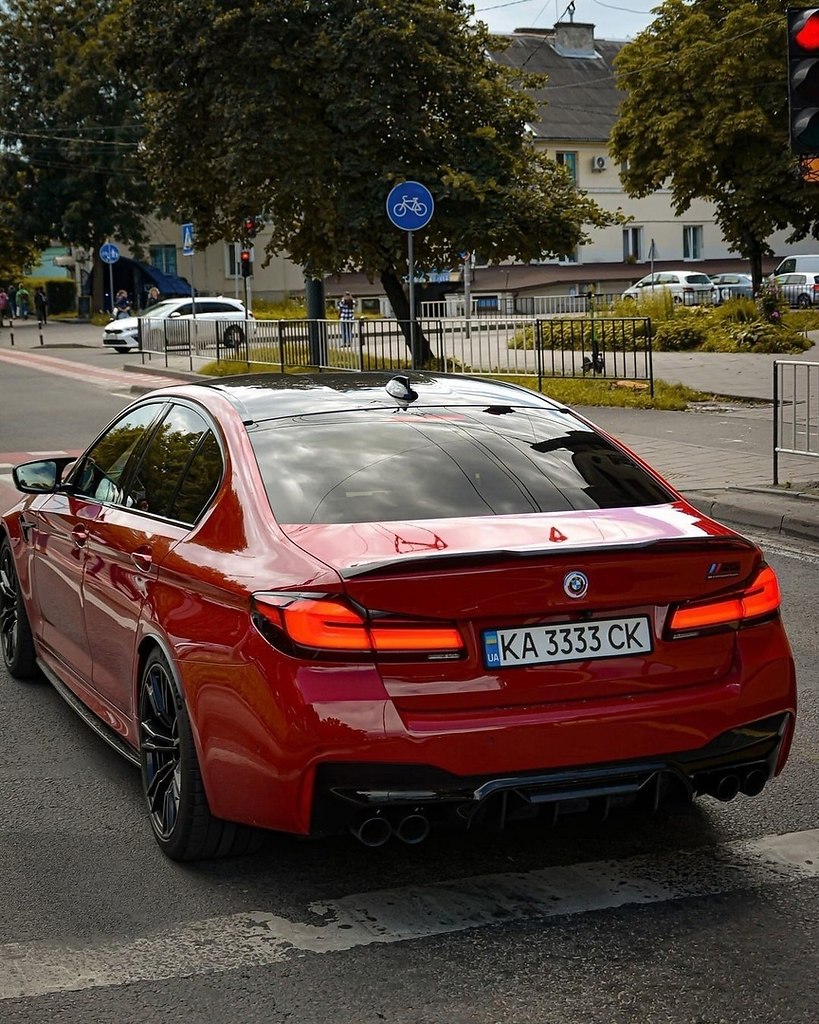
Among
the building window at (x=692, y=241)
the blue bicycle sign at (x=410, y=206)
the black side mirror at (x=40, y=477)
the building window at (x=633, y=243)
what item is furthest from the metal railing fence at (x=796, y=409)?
the building window at (x=692, y=241)

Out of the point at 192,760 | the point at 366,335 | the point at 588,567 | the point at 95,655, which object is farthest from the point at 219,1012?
the point at 366,335

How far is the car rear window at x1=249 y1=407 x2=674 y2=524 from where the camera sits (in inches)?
179

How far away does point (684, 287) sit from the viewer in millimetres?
52219

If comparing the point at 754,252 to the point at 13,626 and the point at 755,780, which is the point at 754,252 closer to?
the point at 13,626

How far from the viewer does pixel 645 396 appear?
20969 millimetres

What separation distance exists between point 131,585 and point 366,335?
63.6 feet

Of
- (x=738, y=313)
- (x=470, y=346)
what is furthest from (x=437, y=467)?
(x=738, y=313)

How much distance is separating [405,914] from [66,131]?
62.7 metres

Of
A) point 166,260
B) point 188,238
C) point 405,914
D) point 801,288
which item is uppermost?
point 166,260

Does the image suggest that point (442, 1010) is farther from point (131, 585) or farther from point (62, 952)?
point (131, 585)

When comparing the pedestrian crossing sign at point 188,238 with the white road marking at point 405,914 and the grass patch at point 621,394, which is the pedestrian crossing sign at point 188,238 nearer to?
the grass patch at point 621,394

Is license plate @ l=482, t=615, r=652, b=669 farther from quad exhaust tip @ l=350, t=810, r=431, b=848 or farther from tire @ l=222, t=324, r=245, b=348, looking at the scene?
tire @ l=222, t=324, r=245, b=348

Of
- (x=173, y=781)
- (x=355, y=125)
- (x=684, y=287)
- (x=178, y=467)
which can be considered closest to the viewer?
(x=173, y=781)

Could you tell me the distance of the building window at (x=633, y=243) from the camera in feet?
239
